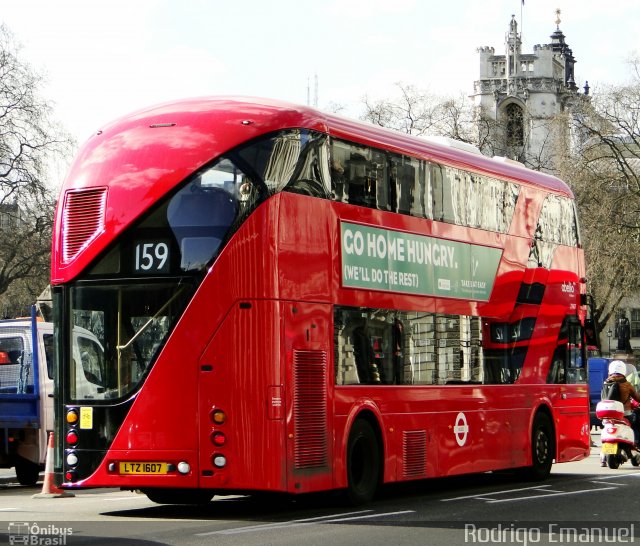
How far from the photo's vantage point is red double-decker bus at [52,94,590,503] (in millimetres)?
14664

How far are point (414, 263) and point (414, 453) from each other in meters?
2.28

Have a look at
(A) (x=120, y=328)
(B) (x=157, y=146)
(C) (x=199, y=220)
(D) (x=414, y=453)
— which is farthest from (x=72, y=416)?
(D) (x=414, y=453)

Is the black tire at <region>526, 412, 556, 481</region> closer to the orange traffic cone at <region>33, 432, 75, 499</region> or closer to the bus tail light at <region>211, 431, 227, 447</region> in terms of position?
the orange traffic cone at <region>33, 432, 75, 499</region>

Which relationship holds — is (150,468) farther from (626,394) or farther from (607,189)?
(607,189)

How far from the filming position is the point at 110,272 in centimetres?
1501

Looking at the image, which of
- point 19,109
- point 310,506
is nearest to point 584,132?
point 19,109

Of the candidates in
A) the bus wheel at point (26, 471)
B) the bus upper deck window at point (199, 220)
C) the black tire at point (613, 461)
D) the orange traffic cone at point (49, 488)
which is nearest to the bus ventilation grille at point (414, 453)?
the bus upper deck window at point (199, 220)

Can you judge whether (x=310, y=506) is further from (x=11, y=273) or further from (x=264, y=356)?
(x=11, y=273)

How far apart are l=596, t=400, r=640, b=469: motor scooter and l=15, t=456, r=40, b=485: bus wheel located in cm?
912

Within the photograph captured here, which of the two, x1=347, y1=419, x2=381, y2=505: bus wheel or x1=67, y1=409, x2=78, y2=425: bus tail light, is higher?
x1=67, y1=409, x2=78, y2=425: bus tail light

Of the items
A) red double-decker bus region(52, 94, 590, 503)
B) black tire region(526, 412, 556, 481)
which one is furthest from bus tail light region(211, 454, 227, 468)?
black tire region(526, 412, 556, 481)

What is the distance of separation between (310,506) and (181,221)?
3915mm

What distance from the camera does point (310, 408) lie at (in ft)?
50.1

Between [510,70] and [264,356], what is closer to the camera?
[264,356]
